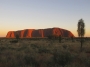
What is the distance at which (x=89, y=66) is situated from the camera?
11562 millimetres

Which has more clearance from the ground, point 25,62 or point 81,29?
point 81,29

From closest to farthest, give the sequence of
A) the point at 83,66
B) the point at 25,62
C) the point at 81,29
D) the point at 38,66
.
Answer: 1. the point at 83,66
2. the point at 38,66
3. the point at 25,62
4. the point at 81,29

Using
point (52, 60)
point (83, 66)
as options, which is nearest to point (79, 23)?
point (52, 60)

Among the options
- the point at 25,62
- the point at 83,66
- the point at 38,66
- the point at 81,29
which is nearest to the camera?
the point at 83,66

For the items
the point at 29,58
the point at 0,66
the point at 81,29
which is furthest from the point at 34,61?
the point at 81,29

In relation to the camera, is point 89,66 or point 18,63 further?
point 18,63

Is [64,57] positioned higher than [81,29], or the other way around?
[81,29]

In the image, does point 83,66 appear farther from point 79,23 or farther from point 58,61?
point 79,23

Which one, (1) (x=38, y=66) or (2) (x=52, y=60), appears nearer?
(1) (x=38, y=66)

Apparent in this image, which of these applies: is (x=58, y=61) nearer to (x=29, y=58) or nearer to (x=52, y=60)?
(x=52, y=60)

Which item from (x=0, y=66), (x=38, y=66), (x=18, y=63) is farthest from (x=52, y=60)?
(x=0, y=66)

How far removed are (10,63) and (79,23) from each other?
60.7ft

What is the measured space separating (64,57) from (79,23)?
1661cm

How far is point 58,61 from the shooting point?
502 inches
